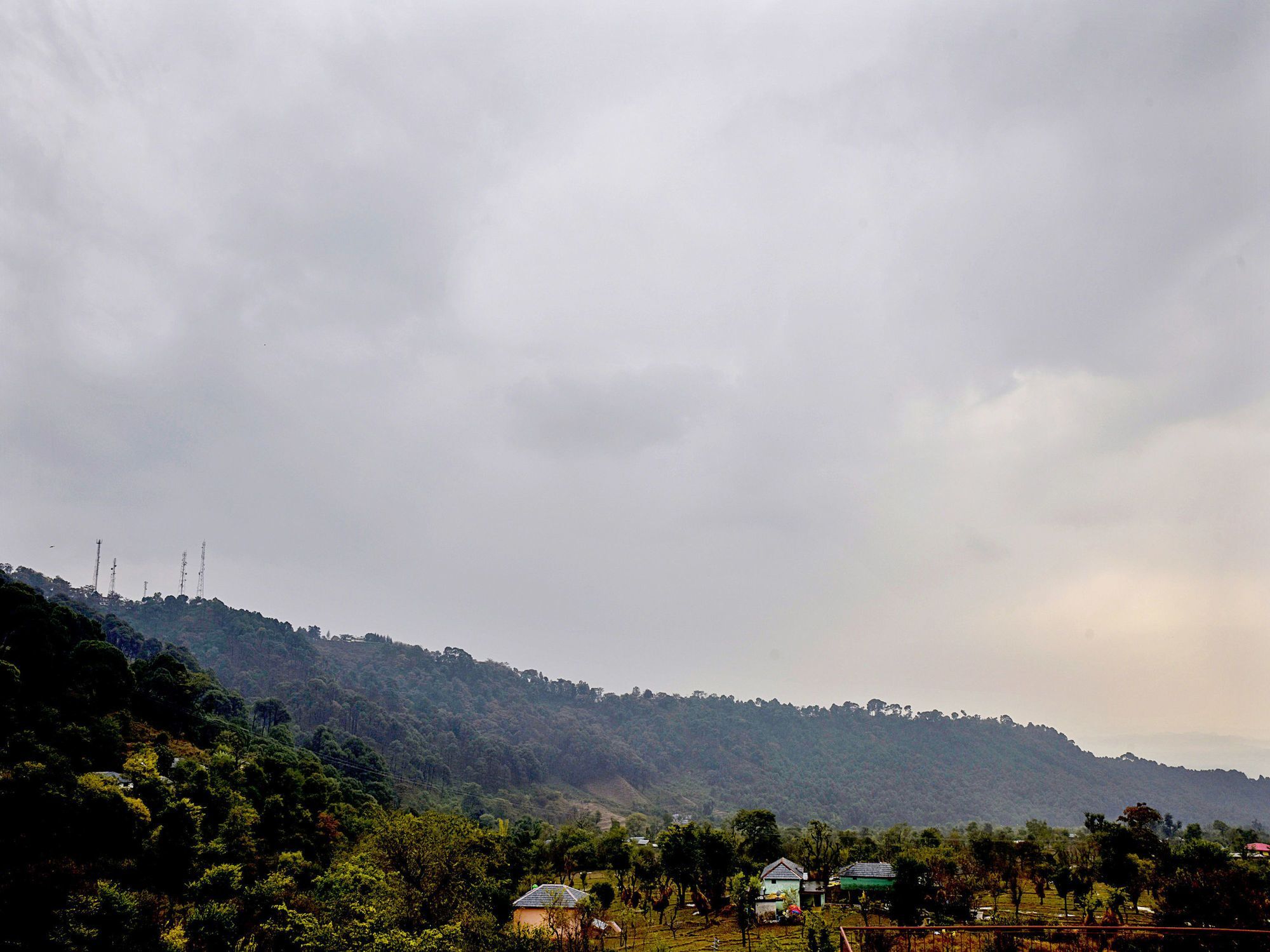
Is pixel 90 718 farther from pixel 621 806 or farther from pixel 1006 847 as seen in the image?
pixel 621 806

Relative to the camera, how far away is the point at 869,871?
4484 centimetres

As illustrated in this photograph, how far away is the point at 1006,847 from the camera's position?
139ft

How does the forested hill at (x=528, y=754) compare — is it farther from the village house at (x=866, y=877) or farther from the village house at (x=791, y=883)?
the village house at (x=866, y=877)

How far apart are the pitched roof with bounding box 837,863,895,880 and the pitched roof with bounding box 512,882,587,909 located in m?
16.7

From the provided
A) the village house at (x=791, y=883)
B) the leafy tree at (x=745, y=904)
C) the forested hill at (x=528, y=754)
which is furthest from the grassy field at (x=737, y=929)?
the forested hill at (x=528, y=754)

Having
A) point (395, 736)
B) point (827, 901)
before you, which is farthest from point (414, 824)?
point (395, 736)

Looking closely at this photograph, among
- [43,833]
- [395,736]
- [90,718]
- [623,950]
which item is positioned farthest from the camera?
[395,736]

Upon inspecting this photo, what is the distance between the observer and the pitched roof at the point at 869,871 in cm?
4409

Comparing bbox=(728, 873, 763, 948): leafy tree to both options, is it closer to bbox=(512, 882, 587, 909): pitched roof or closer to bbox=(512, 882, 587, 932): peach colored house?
bbox=(512, 882, 587, 932): peach colored house

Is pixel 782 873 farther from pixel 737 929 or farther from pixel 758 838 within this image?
pixel 737 929

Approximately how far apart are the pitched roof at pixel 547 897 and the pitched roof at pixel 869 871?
16.7 meters

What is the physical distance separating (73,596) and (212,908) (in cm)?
14728

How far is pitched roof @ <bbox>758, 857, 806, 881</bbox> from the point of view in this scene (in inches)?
1909

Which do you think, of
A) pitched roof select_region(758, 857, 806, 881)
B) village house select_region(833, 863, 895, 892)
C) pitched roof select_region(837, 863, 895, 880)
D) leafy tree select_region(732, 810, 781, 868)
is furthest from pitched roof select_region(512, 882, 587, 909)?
leafy tree select_region(732, 810, 781, 868)
